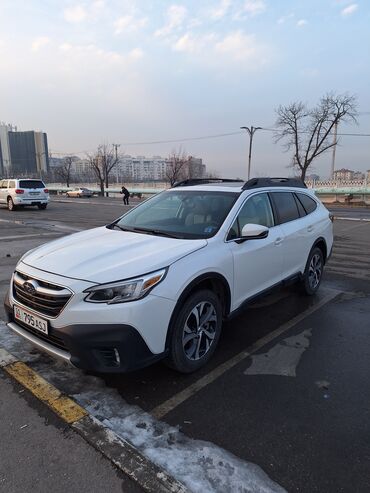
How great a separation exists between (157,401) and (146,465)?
2.21 feet

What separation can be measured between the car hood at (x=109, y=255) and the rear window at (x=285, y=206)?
63.4 inches

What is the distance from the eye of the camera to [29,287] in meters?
3.01

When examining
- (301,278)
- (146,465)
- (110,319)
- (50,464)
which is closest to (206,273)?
(110,319)

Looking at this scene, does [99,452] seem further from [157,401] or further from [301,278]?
[301,278]

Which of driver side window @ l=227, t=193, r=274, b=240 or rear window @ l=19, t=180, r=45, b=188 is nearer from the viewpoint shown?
driver side window @ l=227, t=193, r=274, b=240

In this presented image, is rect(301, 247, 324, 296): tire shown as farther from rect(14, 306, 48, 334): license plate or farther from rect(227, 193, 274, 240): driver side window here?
rect(14, 306, 48, 334): license plate

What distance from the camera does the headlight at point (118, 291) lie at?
2705 millimetres

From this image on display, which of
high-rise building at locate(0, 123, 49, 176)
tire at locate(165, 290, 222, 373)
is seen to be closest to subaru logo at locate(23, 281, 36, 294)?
tire at locate(165, 290, 222, 373)

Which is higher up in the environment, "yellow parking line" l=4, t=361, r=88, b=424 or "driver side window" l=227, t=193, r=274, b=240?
"driver side window" l=227, t=193, r=274, b=240

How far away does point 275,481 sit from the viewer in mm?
2143

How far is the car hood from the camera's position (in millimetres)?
2834

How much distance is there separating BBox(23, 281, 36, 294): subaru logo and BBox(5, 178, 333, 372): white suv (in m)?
0.01

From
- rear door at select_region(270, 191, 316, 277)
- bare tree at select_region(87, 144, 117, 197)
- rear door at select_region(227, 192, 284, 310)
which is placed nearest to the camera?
rear door at select_region(227, 192, 284, 310)

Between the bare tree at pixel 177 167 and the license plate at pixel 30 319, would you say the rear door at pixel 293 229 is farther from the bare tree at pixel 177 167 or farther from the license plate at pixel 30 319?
the bare tree at pixel 177 167
